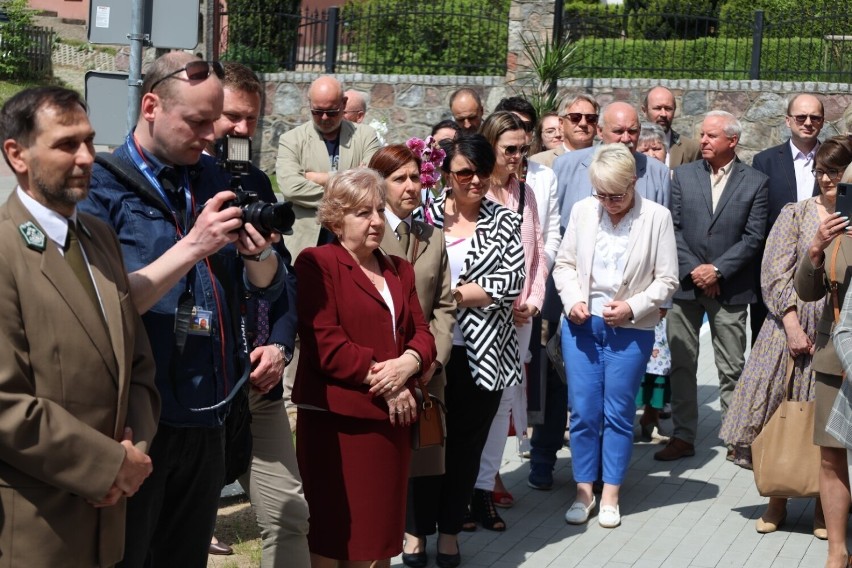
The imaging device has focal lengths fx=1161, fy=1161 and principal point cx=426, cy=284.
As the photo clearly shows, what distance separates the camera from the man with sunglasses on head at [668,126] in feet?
29.9

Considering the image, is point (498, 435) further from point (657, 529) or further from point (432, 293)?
point (432, 293)

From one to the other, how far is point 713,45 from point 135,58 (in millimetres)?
11807

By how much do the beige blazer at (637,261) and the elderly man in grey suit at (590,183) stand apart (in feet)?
2.75

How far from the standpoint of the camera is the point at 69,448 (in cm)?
299

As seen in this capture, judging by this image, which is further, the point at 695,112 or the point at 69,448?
the point at 695,112

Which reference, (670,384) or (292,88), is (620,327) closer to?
(670,384)

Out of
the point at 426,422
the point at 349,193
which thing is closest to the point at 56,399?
the point at 349,193

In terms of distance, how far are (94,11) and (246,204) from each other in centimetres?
313

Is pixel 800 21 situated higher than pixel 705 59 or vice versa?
pixel 800 21

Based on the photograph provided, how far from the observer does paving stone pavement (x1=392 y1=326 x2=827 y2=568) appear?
19.4ft

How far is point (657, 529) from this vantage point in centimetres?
638

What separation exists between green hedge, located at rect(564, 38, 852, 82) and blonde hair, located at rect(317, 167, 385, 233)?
1180 centimetres

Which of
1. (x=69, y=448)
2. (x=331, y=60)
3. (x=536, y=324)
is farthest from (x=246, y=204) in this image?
(x=331, y=60)

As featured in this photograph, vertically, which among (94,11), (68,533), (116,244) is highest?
(94,11)
